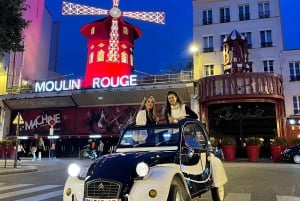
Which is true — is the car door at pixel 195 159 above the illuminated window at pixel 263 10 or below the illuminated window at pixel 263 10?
below

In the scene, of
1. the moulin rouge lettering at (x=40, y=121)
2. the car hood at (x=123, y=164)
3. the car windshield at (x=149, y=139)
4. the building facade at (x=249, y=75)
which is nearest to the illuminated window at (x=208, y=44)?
the building facade at (x=249, y=75)

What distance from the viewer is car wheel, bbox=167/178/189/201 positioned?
404cm

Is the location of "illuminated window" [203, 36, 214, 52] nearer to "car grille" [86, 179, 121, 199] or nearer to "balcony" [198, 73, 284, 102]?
"balcony" [198, 73, 284, 102]

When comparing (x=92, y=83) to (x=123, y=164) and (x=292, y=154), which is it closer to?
(x=292, y=154)

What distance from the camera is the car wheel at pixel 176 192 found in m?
4.04

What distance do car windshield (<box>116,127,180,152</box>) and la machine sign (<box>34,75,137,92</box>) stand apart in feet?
65.0

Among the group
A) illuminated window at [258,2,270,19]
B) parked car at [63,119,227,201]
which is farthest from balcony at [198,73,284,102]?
parked car at [63,119,227,201]

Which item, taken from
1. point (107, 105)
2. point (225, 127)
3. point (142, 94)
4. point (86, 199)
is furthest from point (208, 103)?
point (86, 199)

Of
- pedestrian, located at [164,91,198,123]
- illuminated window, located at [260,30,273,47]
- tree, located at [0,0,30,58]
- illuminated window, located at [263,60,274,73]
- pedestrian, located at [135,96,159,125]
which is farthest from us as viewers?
illuminated window, located at [260,30,273,47]

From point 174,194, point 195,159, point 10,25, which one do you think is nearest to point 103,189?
point 174,194

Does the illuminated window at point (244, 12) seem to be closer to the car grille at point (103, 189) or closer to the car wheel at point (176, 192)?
the car wheel at point (176, 192)

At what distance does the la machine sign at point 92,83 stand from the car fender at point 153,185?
2102cm

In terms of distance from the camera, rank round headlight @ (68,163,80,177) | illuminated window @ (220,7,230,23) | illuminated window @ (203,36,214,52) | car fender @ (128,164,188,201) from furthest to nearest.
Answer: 1. illuminated window @ (220,7,230,23)
2. illuminated window @ (203,36,214,52)
3. round headlight @ (68,163,80,177)
4. car fender @ (128,164,188,201)

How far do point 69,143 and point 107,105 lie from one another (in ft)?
14.4
